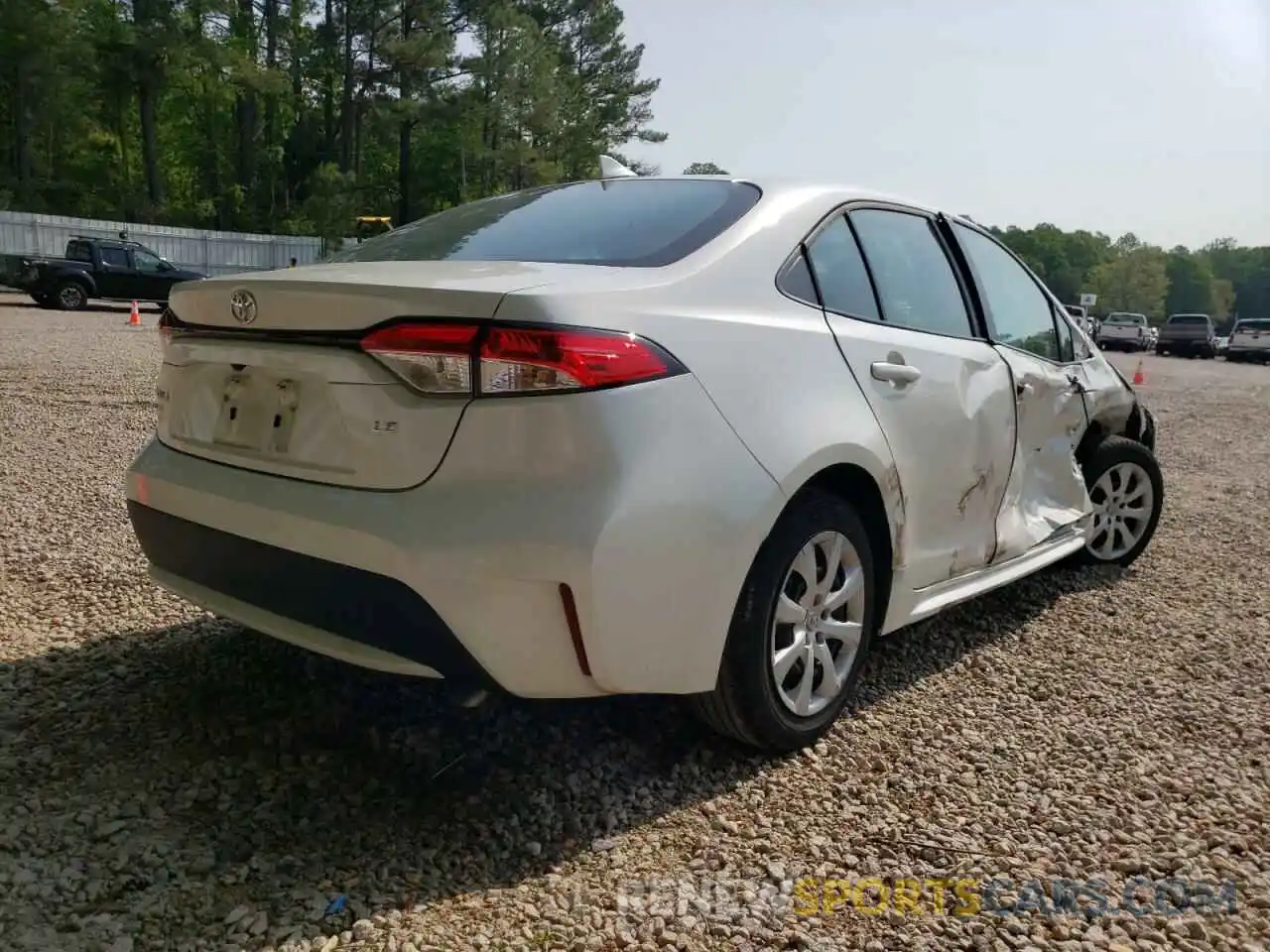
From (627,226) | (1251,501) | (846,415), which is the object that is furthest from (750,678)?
(1251,501)

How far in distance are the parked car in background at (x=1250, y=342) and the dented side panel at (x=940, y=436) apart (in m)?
36.3

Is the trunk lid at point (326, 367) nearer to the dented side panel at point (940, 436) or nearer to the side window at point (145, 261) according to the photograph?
the dented side panel at point (940, 436)

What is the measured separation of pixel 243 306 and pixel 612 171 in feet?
5.32

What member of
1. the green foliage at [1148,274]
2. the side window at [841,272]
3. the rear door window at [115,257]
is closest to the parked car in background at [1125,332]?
the rear door window at [115,257]

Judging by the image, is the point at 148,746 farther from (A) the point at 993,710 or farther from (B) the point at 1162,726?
(B) the point at 1162,726

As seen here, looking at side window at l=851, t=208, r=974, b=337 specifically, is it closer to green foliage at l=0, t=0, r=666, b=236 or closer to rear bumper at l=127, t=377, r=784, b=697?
rear bumper at l=127, t=377, r=784, b=697

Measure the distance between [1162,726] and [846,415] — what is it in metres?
1.49

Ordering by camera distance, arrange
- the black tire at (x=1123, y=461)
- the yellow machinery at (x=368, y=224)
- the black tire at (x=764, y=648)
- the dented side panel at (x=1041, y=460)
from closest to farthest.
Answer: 1. the black tire at (x=764, y=648)
2. the dented side panel at (x=1041, y=460)
3. the black tire at (x=1123, y=461)
4. the yellow machinery at (x=368, y=224)

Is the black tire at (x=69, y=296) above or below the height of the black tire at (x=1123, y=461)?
above

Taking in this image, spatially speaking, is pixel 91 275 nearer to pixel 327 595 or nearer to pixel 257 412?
pixel 257 412

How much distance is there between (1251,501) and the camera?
22.9 ft

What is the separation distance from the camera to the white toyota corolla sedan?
2166 millimetres

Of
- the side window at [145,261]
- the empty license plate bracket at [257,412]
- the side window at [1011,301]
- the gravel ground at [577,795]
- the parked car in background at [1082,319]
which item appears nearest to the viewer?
the gravel ground at [577,795]

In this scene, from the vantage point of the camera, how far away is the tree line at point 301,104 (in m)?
35.9
